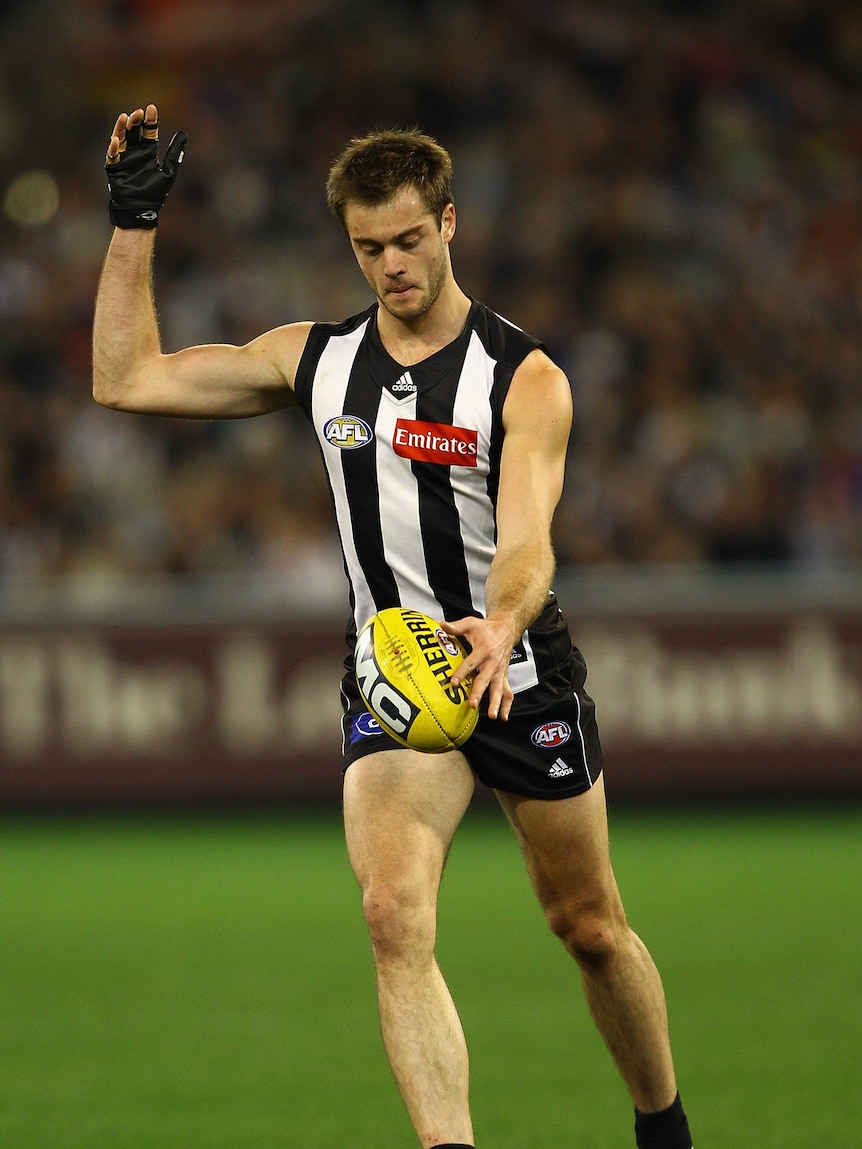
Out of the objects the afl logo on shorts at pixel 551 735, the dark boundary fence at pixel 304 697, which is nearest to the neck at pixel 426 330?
the afl logo on shorts at pixel 551 735

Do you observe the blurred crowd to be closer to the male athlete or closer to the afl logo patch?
the male athlete

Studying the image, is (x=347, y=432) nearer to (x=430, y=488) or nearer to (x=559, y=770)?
(x=430, y=488)

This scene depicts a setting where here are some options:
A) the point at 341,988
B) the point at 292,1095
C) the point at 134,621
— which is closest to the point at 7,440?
the point at 134,621

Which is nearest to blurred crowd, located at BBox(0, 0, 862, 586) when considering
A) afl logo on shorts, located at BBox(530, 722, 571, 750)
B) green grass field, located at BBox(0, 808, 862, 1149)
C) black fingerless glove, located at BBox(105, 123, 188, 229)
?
green grass field, located at BBox(0, 808, 862, 1149)

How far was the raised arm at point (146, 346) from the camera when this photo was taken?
4664mm

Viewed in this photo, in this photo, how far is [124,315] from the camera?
4699 mm

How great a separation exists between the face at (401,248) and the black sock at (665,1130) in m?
2.15

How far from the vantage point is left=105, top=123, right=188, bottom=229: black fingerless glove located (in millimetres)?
4656

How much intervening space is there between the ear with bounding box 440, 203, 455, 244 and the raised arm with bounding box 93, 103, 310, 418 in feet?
1.60

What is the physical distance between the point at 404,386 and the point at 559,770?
1.05 m

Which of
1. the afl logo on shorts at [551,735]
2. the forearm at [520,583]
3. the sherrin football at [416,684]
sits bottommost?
the afl logo on shorts at [551,735]

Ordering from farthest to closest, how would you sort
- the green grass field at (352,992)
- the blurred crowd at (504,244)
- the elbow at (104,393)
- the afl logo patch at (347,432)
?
the blurred crowd at (504,244) → the green grass field at (352,992) → the elbow at (104,393) → the afl logo patch at (347,432)

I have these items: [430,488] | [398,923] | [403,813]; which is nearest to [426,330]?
[430,488]

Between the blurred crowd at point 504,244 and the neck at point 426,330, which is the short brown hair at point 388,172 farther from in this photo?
the blurred crowd at point 504,244
